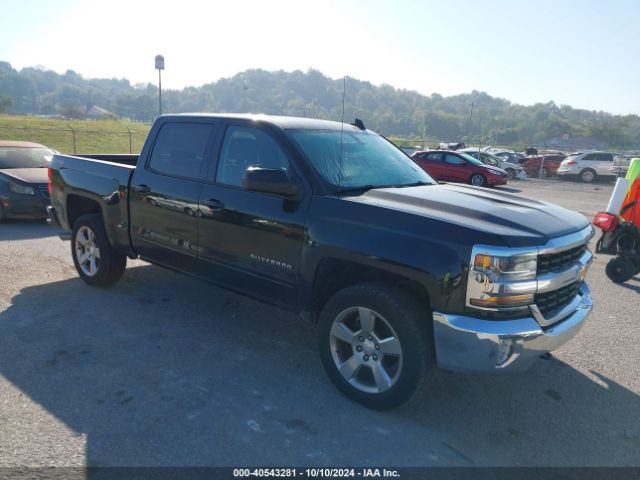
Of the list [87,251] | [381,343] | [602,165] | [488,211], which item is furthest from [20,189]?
[602,165]

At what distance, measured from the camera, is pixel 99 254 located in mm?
5582

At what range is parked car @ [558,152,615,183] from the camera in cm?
2798

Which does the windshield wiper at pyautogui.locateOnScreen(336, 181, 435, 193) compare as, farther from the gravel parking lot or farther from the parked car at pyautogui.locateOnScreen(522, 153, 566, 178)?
the parked car at pyautogui.locateOnScreen(522, 153, 566, 178)

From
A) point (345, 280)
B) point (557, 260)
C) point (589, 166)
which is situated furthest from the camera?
point (589, 166)

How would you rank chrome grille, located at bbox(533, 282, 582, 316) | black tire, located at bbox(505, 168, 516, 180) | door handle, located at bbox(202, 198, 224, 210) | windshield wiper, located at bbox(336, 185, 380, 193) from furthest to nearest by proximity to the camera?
black tire, located at bbox(505, 168, 516, 180) → door handle, located at bbox(202, 198, 224, 210) → windshield wiper, located at bbox(336, 185, 380, 193) → chrome grille, located at bbox(533, 282, 582, 316)

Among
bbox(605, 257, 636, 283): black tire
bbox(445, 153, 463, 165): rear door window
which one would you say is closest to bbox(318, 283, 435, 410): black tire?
bbox(605, 257, 636, 283): black tire

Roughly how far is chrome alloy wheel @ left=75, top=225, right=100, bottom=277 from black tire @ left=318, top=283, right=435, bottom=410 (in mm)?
3185

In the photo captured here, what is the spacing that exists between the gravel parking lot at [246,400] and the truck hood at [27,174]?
4730 mm

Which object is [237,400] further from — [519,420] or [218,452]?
[519,420]

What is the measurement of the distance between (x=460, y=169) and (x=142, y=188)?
720 inches

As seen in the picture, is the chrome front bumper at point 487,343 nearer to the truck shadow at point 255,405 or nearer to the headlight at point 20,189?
the truck shadow at point 255,405

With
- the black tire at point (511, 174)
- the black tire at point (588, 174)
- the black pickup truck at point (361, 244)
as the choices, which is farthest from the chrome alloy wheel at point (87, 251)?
the black tire at point (588, 174)

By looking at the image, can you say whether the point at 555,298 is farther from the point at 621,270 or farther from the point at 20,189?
the point at 20,189

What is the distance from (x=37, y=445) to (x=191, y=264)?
6.48 feet
